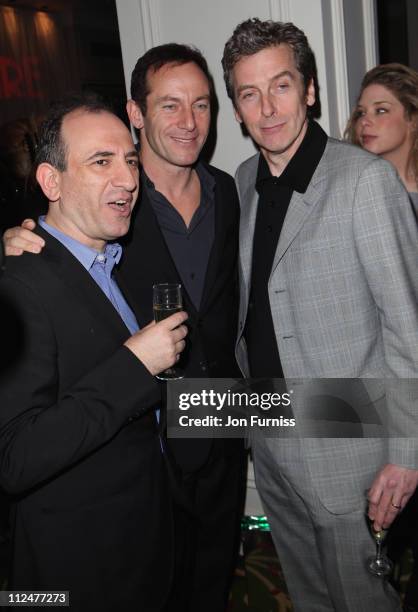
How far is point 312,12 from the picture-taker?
2.45 meters

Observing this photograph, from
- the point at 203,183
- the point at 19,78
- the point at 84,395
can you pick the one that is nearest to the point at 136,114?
the point at 203,183

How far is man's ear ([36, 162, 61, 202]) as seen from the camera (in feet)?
5.47

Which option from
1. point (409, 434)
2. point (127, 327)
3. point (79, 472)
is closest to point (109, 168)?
point (127, 327)

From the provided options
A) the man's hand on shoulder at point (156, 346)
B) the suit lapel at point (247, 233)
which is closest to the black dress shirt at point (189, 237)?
the suit lapel at point (247, 233)

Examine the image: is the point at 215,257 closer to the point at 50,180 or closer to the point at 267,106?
the point at 267,106

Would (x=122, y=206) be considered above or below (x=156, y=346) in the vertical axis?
above

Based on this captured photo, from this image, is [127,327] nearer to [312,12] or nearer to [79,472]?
[79,472]

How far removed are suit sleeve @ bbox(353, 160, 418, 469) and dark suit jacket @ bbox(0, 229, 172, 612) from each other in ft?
2.63

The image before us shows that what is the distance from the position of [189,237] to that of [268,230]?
37 cm

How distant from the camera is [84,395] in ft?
4.80

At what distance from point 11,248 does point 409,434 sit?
138 centimetres

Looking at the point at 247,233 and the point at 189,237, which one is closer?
the point at 247,233

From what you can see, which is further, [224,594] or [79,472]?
[224,594]

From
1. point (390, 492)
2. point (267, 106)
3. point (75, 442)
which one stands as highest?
point (267, 106)
